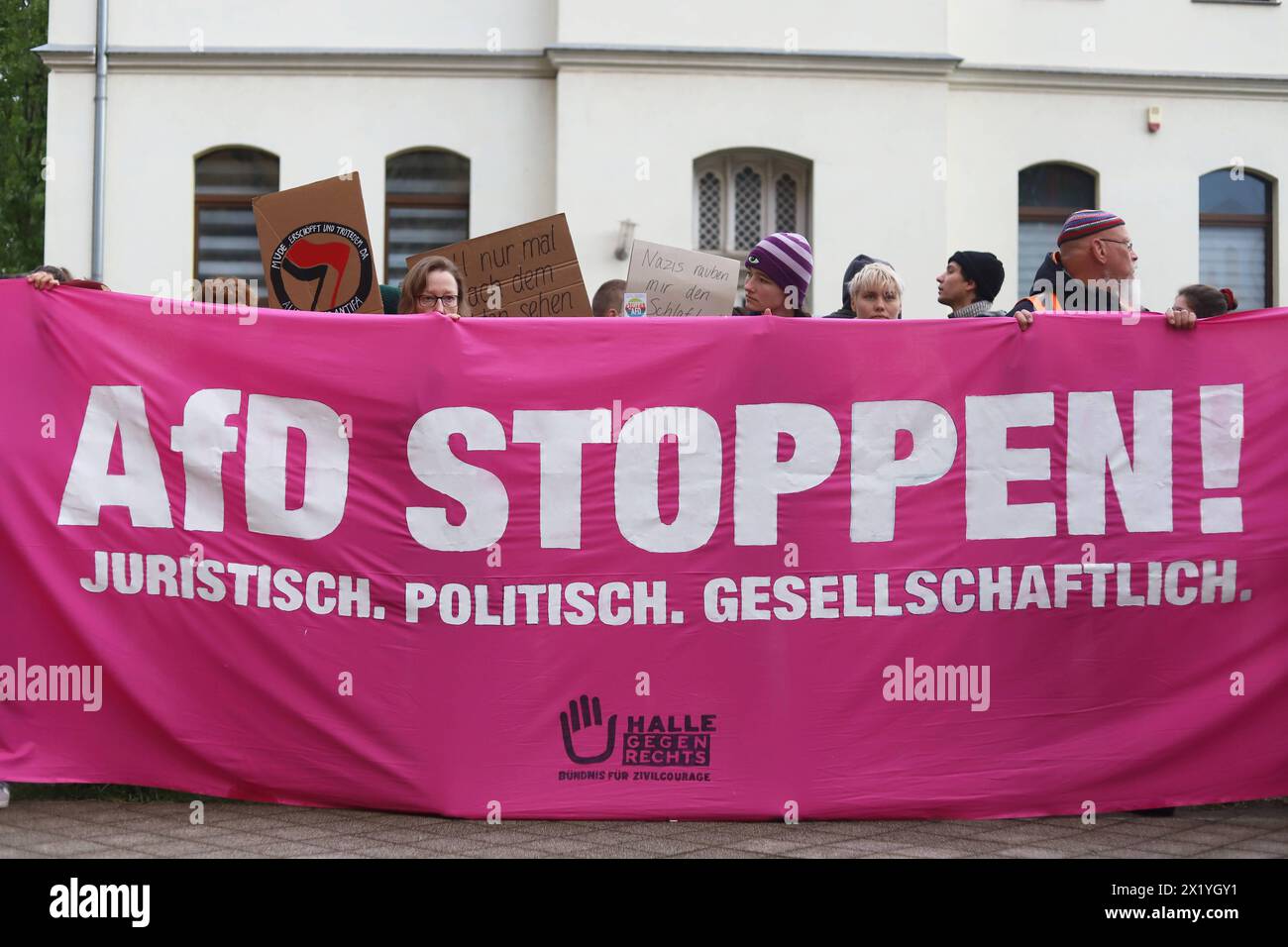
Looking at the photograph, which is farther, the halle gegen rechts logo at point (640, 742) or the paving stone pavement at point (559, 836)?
the halle gegen rechts logo at point (640, 742)

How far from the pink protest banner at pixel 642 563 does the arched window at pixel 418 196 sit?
12097 mm

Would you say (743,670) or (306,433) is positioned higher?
(306,433)

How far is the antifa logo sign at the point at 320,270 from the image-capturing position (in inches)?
280

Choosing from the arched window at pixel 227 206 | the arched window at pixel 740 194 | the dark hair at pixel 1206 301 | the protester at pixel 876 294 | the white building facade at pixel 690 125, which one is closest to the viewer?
the protester at pixel 876 294

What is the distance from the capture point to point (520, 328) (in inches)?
239

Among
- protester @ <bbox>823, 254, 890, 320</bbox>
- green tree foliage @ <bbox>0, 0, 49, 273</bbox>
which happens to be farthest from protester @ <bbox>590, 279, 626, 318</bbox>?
green tree foliage @ <bbox>0, 0, 49, 273</bbox>

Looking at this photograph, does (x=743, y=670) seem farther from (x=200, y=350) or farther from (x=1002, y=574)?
(x=200, y=350)

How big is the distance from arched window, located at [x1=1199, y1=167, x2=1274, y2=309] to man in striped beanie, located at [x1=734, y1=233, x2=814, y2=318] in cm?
1335

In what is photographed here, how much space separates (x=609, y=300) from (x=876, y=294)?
93.3 inches

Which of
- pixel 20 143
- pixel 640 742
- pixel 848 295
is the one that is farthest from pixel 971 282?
pixel 20 143

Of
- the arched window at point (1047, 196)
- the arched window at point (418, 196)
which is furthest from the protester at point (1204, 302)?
the arched window at point (418, 196)

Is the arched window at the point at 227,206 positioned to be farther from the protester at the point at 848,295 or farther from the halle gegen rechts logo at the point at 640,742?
the halle gegen rechts logo at the point at 640,742

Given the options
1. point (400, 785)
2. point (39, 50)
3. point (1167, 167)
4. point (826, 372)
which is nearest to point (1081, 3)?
point (1167, 167)

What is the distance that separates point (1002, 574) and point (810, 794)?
1112 millimetres
